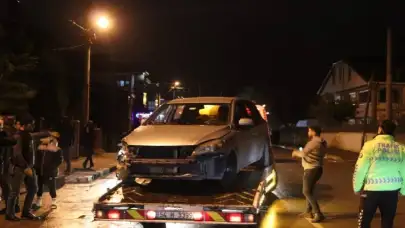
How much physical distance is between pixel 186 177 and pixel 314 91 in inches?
2629

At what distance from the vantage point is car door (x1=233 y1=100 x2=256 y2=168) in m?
8.48

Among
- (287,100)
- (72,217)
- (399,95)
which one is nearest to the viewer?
(72,217)

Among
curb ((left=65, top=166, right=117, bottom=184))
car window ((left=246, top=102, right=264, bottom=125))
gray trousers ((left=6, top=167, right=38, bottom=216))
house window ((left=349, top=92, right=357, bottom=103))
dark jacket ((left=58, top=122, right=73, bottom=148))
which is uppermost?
house window ((left=349, top=92, right=357, bottom=103))

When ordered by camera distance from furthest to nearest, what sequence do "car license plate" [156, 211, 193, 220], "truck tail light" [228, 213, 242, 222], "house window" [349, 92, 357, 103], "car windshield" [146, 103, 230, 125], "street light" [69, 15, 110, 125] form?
"house window" [349, 92, 357, 103]
"street light" [69, 15, 110, 125]
"car windshield" [146, 103, 230, 125]
"car license plate" [156, 211, 193, 220]
"truck tail light" [228, 213, 242, 222]

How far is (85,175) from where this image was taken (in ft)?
55.2

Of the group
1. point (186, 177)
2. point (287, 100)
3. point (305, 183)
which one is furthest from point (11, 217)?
point (287, 100)

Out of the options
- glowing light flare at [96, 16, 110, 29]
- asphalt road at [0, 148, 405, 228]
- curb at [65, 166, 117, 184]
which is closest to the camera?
asphalt road at [0, 148, 405, 228]

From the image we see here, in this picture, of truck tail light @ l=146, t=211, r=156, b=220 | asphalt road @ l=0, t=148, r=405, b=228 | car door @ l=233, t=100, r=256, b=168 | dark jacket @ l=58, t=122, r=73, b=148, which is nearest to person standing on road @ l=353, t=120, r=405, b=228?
car door @ l=233, t=100, r=256, b=168

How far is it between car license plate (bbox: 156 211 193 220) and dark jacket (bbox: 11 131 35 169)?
3.74 metres

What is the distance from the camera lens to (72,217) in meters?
10.2

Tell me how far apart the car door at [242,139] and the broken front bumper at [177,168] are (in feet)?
2.94

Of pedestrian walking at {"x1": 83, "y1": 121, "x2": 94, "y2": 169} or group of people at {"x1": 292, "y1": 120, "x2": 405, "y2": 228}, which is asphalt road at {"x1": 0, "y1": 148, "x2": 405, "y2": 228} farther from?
group of people at {"x1": 292, "y1": 120, "x2": 405, "y2": 228}

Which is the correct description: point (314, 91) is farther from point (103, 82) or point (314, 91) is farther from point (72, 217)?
point (72, 217)

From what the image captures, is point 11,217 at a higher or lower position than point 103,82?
lower
